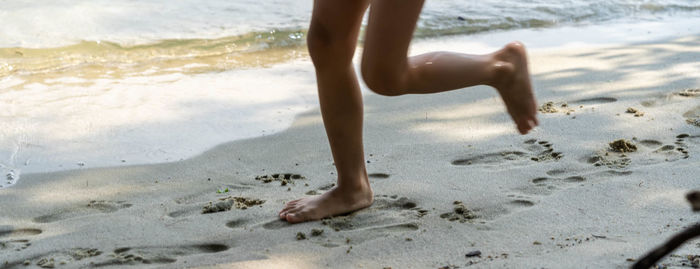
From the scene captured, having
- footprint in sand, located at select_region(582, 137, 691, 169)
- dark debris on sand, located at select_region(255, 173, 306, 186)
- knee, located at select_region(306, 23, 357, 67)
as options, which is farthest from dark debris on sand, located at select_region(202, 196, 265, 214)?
footprint in sand, located at select_region(582, 137, 691, 169)

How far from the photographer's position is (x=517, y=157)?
3016 mm

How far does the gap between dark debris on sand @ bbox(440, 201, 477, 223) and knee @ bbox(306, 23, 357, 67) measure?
612mm

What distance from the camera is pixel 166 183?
291 cm

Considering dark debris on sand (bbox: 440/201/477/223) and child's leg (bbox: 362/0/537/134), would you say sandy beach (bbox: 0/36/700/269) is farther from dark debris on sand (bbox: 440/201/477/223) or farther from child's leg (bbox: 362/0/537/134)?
child's leg (bbox: 362/0/537/134)

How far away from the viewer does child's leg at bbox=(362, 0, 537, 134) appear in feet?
6.95

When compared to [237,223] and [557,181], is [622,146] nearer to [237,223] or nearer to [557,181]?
[557,181]

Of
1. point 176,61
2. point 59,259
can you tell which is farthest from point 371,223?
point 176,61

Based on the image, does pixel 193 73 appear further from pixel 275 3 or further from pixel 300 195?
pixel 275 3

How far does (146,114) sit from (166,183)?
1031 millimetres

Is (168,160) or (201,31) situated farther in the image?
(201,31)

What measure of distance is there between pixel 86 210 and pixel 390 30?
1.31m

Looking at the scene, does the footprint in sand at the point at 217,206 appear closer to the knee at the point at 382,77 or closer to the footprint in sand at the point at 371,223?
the footprint in sand at the point at 371,223

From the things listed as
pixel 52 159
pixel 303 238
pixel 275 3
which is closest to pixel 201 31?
pixel 275 3

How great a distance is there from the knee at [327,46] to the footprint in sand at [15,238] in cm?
108
